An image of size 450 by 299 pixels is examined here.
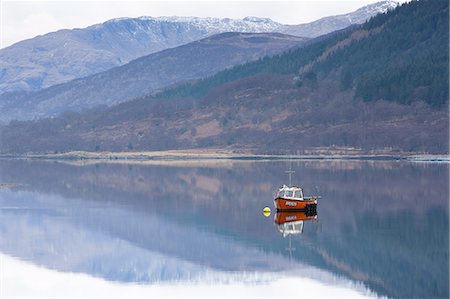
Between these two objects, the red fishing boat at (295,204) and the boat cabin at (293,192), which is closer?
the red fishing boat at (295,204)

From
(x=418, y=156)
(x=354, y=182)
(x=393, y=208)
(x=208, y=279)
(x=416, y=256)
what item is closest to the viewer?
(x=208, y=279)

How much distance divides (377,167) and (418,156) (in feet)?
103

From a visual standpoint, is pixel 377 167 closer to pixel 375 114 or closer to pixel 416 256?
pixel 375 114

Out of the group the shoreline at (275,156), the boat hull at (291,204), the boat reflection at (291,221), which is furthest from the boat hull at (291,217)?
the shoreline at (275,156)

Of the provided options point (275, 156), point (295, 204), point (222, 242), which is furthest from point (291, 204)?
point (275, 156)

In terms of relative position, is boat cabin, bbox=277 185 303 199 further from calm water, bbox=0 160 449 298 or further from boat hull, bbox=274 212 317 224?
calm water, bbox=0 160 449 298

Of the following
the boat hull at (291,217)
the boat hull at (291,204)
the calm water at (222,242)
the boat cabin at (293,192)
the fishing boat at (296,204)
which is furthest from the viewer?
the boat cabin at (293,192)

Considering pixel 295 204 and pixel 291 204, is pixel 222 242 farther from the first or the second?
pixel 291 204

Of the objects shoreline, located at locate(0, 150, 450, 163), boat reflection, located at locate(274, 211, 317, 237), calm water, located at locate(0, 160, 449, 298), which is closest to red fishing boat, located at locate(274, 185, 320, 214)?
boat reflection, located at locate(274, 211, 317, 237)

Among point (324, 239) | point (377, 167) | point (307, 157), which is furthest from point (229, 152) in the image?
point (324, 239)

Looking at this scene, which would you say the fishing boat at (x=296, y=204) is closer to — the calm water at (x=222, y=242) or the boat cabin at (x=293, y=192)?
the boat cabin at (x=293, y=192)

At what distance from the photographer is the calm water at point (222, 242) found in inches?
1713

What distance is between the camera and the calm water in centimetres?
4350

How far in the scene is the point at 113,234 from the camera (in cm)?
6191
